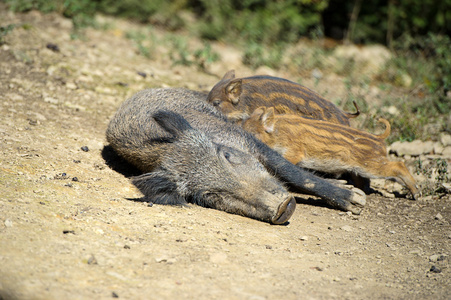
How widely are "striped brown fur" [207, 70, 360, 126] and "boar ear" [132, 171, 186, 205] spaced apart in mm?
1826

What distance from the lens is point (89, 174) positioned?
4.68 m

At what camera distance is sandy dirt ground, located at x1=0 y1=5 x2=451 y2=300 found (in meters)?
2.96

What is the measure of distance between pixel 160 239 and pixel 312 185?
1797mm

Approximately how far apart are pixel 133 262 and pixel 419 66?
7.09m

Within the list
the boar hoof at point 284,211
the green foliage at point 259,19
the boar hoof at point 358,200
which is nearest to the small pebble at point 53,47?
the green foliage at point 259,19

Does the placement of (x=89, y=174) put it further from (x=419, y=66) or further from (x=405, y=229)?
(x=419, y=66)

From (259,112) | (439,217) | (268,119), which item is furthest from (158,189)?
(439,217)

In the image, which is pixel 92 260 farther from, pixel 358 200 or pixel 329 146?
pixel 329 146

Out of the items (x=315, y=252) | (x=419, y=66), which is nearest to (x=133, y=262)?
(x=315, y=252)

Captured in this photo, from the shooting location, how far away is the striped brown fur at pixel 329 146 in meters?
4.92

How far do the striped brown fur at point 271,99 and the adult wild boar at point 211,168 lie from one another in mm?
880

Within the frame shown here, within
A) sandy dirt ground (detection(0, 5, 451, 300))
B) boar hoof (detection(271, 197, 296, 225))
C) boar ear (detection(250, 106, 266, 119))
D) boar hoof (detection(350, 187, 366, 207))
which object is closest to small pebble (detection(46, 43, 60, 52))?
sandy dirt ground (detection(0, 5, 451, 300))

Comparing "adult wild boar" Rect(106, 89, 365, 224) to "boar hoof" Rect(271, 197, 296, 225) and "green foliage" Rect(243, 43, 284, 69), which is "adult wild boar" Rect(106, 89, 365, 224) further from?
"green foliage" Rect(243, 43, 284, 69)

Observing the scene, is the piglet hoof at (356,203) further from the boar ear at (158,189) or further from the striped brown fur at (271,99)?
the boar ear at (158,189)
